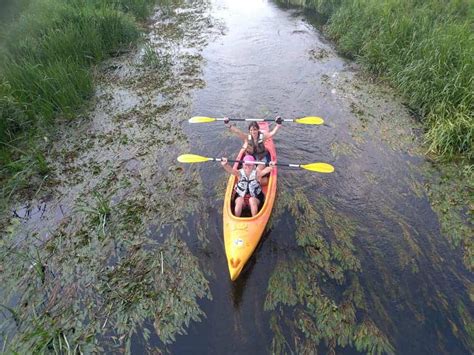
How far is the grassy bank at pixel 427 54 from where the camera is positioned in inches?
291

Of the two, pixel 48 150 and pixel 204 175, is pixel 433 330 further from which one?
pixel 48 150

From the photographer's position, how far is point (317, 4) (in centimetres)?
1527

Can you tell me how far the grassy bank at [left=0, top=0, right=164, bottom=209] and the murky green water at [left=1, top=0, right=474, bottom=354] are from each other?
53 centimetres

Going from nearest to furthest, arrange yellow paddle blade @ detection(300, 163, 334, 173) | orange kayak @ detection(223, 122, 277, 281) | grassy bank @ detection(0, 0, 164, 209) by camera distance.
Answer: orange kayak @ detection(223, 122, 277, 281), yellow paddle blade @ detection(300, 163, 334, 173), grassy bank @ detection(0, 0, 164, 209)

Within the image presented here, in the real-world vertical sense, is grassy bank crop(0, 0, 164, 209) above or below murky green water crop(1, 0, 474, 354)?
above

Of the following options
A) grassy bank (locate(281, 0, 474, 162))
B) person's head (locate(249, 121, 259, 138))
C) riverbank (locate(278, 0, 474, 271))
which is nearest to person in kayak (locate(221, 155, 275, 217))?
person's head (locate(249, 121, 259, 138))

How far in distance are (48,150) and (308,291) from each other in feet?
20.9

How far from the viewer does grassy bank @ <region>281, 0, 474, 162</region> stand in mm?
7379

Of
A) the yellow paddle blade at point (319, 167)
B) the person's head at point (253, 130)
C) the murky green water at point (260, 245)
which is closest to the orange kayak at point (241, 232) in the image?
the murky green water at point (260, 245)

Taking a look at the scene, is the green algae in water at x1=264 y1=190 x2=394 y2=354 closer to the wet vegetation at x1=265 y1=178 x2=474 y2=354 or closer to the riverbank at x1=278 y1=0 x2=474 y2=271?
the wet vegetation at x1=265 y1=178 x2=474 y2=354

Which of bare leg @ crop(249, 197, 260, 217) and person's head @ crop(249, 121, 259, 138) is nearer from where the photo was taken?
bare leg @ crop(249, 197, 260, 217)

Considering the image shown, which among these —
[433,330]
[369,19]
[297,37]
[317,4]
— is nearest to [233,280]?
[433,330]

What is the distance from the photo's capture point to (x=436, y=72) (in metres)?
8.05

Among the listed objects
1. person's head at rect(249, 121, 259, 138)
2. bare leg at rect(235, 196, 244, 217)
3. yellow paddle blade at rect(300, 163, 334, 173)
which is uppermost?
person's head at rect(249, 121, 259, 138)
